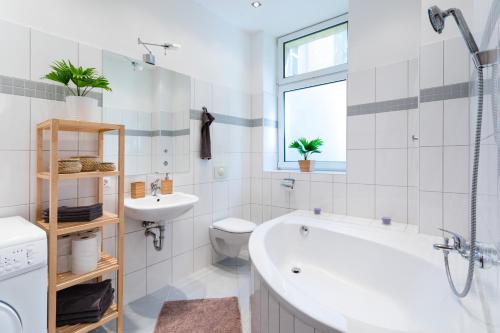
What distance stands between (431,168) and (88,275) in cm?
214

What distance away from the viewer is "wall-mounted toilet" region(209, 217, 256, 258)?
89.9 inches

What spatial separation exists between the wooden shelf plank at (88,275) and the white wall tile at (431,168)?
1986 millimetres

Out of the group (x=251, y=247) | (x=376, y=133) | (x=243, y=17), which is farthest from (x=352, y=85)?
(x=251, y=247)

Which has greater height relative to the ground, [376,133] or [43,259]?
→ [376,133]

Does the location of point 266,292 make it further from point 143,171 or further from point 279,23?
point 279,23

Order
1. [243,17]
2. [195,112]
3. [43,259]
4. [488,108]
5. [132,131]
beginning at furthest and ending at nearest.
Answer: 1. [243,17]
2. [195,112]
3. [132,131]
4. [43,259]
5. [488,108]

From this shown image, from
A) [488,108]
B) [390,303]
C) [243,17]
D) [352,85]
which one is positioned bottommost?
[390,303]

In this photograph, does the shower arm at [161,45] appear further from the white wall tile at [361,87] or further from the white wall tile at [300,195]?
the white wall tile at [300,195]

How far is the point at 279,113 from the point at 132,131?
67.7 inches

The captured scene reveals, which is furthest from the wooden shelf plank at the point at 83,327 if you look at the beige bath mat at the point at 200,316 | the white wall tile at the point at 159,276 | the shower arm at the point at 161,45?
the shower arm at the point at 161,45

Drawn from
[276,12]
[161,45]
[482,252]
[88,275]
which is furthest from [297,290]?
[276,12]

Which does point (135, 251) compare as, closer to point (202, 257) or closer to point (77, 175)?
point (202, 257)

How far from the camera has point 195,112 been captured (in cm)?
234

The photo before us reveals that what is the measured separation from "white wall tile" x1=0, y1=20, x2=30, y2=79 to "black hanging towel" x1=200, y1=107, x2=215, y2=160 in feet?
4.09
